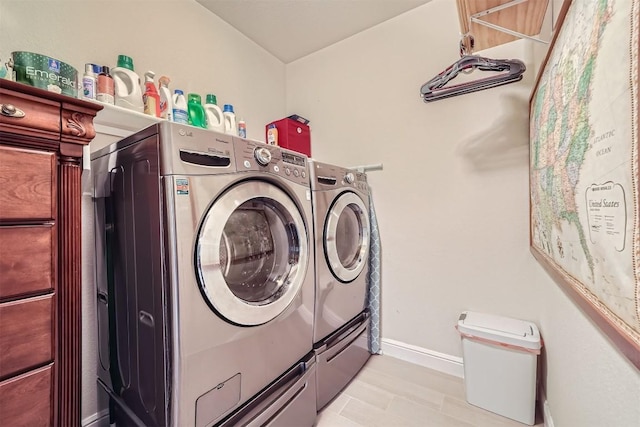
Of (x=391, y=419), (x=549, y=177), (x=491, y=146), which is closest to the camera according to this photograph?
(x=549, y=177)

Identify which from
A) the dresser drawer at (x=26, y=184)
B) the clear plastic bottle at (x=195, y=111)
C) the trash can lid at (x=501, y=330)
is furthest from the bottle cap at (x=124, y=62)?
the trash can lid at (x=501, y=330)

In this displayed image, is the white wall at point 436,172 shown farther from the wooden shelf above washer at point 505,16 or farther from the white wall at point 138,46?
the white wall at point 138,46

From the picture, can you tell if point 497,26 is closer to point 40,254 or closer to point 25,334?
point 40,254

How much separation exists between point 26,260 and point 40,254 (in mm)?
30

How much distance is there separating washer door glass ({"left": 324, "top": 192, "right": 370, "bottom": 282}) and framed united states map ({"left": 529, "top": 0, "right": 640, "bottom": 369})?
3.09 feet

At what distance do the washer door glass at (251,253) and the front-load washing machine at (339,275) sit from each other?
0.18 meters

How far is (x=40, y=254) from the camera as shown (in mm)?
753

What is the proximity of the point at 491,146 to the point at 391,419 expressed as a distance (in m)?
1.66

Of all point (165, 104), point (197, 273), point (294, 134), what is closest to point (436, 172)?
point (294, 134)

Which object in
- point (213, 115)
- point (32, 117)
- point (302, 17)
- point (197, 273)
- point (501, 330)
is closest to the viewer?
point (32, 117)

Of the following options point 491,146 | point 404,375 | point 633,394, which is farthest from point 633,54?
point 404,375

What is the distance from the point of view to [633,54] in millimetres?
414

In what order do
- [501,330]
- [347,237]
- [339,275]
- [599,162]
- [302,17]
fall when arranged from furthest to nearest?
[302,17]
[347,237]
[339,275]
[501,330]
[599,162]

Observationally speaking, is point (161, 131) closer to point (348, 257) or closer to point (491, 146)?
point (348, 257)
